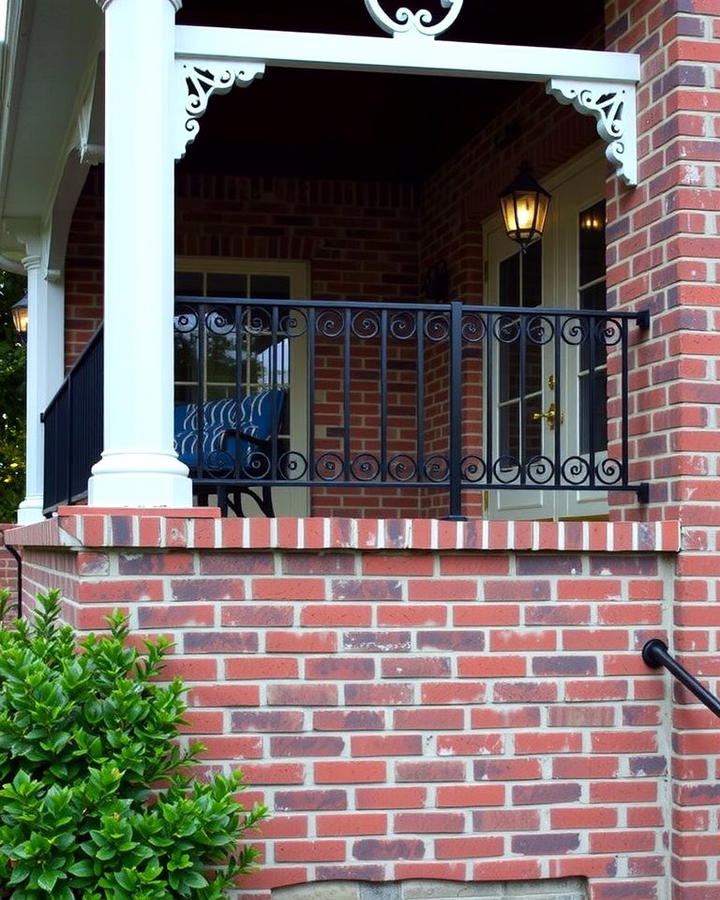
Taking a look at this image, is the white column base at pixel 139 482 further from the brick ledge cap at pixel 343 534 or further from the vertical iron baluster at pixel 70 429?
the vertical iron baluster at pixel 70 429

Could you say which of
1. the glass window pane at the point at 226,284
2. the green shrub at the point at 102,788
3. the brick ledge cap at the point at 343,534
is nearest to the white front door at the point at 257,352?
the glass window pane at the point at 226,284

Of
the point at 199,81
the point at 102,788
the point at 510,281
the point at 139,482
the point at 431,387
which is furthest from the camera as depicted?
the point at 431,387

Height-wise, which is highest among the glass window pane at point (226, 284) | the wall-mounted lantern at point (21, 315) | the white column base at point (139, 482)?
the wall-mounted lantern at point (21, 315)

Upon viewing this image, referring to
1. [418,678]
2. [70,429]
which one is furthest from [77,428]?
[418,678]

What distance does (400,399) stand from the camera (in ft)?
25.8

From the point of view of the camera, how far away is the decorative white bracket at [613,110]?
4312 millimetres

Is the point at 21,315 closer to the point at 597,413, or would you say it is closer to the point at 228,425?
the point at 228,425

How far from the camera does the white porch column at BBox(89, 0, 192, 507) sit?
3826 millimetres

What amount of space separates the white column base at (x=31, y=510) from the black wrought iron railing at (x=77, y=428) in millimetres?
1071

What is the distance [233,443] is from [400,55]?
216 cm

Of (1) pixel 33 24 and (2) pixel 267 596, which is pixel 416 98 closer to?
(1) pixel 33 24

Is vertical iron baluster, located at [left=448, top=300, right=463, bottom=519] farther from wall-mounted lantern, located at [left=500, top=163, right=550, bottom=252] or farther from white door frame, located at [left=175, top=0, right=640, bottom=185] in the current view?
wall-mounted lantern, located at [left=500, top=163, right=550, bottom=252]

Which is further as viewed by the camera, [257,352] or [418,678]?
[257,352]

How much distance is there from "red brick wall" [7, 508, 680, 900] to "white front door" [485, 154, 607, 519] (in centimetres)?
127
